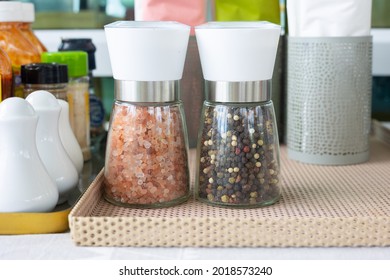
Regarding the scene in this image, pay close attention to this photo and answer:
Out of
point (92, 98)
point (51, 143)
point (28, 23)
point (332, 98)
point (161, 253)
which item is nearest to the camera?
point (161, 253)

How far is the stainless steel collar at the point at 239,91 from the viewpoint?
0.65m

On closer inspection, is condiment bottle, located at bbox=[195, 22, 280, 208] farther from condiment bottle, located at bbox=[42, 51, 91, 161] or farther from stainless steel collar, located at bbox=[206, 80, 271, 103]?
condiment bottle, located at bbox=[42, 51, 91, 161]

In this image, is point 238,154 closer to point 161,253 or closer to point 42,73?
point 161,253

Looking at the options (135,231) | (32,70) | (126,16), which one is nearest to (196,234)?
(135,231)

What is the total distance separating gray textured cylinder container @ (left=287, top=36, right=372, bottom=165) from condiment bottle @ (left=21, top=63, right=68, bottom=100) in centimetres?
Result: 34

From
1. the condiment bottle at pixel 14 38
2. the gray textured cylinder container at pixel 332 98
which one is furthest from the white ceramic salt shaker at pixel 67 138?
the gray textured cylinder container at pixel 332 98

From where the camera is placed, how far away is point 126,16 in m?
1.29

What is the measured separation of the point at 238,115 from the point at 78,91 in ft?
1.14

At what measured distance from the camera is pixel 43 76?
796 mm

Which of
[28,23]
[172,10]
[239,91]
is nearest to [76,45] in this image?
[28,23]

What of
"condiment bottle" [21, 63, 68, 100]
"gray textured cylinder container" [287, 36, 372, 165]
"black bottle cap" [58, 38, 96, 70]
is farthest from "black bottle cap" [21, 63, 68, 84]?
"gray textured cylinder container" [287, 36, 372, 165]

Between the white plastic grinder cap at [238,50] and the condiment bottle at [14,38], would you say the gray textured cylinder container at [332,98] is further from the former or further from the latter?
the condiment bottle at [14,38]

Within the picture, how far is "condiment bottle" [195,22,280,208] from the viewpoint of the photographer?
64 cm

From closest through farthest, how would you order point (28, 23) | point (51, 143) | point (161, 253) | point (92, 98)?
1. point (161, 253)
2. point (51, 143)
3. point (28, 23)
4. point (92, 98)
